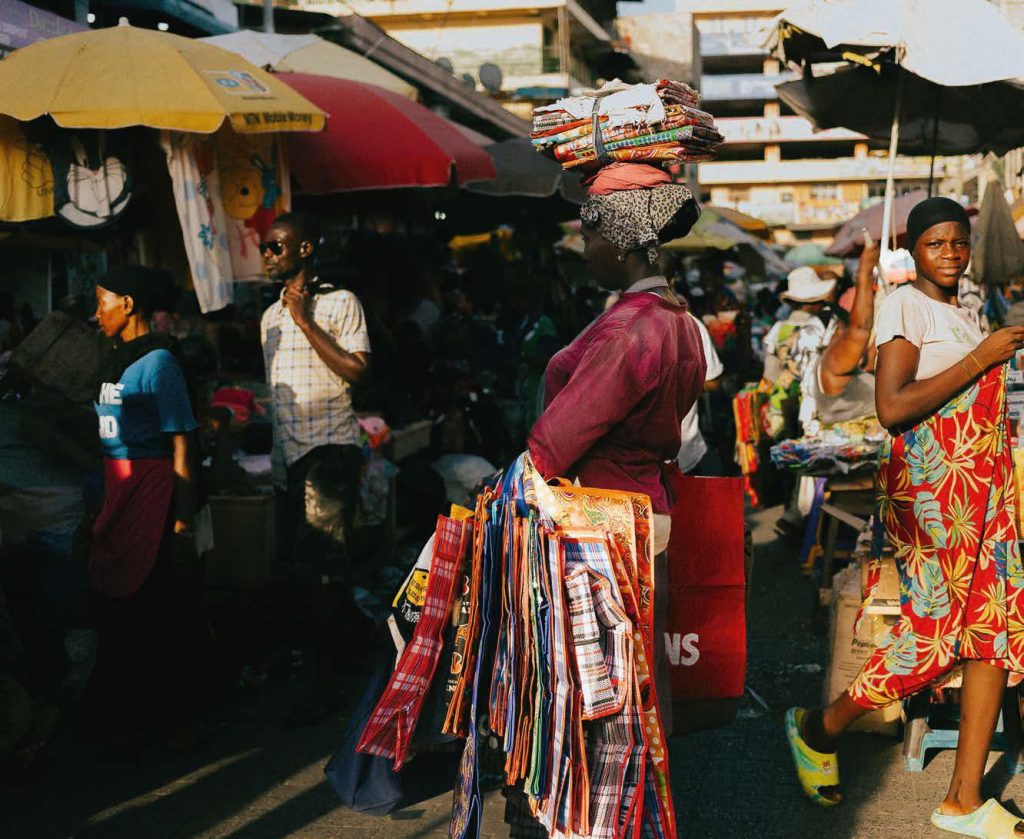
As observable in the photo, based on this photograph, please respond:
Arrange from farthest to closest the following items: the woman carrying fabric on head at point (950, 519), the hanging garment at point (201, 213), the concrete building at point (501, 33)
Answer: the concrete building at point (501, 33), the hanging garment at point (201, 213), the woman carrying fabric on head at point (950, 519)

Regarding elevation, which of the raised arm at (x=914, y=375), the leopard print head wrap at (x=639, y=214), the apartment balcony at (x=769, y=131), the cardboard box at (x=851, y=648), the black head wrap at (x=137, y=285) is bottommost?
the cardboard box at (x=851, y=648)

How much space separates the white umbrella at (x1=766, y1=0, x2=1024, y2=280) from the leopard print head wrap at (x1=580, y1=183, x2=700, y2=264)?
265 cm

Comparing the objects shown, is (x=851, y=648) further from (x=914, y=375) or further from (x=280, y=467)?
(x=280, y=467)

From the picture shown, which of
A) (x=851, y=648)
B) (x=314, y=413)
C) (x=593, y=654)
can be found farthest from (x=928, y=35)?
(x=593, y=654)

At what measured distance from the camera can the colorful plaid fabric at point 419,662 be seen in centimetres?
288

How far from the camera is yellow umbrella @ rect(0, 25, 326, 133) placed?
516 centimetres

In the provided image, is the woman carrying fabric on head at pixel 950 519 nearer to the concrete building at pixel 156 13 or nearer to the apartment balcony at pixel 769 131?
the concrete building at pixel 156 13

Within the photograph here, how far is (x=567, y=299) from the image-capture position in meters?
13.0

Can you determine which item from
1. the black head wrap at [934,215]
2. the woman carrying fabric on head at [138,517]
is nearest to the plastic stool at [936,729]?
the black head wrap at [934,215]

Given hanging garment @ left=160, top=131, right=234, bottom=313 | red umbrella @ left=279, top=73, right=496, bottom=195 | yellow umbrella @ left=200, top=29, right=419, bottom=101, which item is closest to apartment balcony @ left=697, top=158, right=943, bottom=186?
yellow umbrella @ left=200, top=29, right=419, bottom=101

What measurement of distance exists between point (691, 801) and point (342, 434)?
216 centimetres

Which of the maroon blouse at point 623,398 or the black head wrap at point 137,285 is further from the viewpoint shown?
the black head wrap at point 137,285

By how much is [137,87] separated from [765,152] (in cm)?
7525

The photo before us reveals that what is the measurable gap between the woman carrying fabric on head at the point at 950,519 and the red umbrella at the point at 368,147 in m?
4.00
